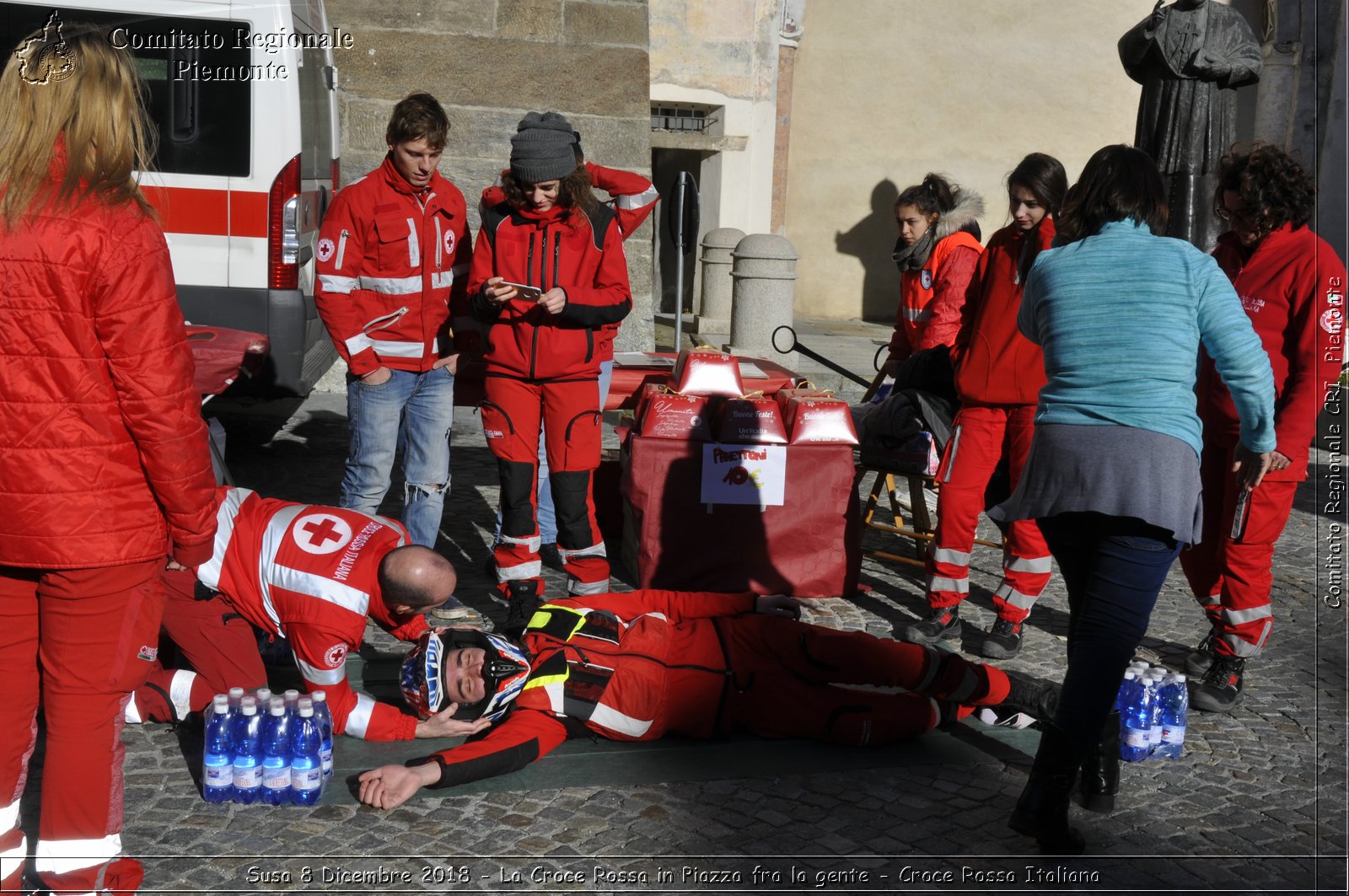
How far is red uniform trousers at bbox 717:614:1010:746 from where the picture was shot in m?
4.24

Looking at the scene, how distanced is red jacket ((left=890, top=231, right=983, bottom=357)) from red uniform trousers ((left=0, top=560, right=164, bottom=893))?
159 inches

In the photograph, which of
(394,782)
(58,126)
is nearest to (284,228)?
(394,782)

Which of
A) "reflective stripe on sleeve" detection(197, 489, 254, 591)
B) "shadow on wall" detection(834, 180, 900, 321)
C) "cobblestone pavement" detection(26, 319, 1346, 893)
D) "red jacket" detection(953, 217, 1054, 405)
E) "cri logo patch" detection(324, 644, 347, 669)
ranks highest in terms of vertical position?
"shadow on wall" detection(834, 180, 900, 321)

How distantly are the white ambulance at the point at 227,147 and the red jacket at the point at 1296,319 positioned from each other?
5.07 m

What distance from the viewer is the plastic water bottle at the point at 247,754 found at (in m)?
3.63

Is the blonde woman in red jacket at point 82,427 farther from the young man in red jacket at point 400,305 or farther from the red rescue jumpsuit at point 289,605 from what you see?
the young man in red jacket at point 400,305

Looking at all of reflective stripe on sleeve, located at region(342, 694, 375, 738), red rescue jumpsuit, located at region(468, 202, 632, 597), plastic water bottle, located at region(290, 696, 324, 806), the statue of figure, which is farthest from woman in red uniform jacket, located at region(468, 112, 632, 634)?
the statue of figure

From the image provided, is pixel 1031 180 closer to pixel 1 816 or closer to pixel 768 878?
pixel 768 878

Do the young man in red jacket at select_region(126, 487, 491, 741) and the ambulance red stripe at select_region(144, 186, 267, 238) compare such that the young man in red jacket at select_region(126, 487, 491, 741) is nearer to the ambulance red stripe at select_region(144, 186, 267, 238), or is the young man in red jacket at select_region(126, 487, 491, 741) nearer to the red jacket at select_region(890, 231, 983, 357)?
the red jacket at select_region(890, 231, 983, 357)

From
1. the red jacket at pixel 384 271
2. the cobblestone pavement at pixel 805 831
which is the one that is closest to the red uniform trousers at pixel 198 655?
the cobblestone pavement at pixel 805 831

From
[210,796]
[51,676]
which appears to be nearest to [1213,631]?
[210,796]

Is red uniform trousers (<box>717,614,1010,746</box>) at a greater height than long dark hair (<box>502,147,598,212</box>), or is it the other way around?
long dark hair (<box>502,147,598,212</box>)

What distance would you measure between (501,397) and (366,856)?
2.15m

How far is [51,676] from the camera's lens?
9.58 feet
